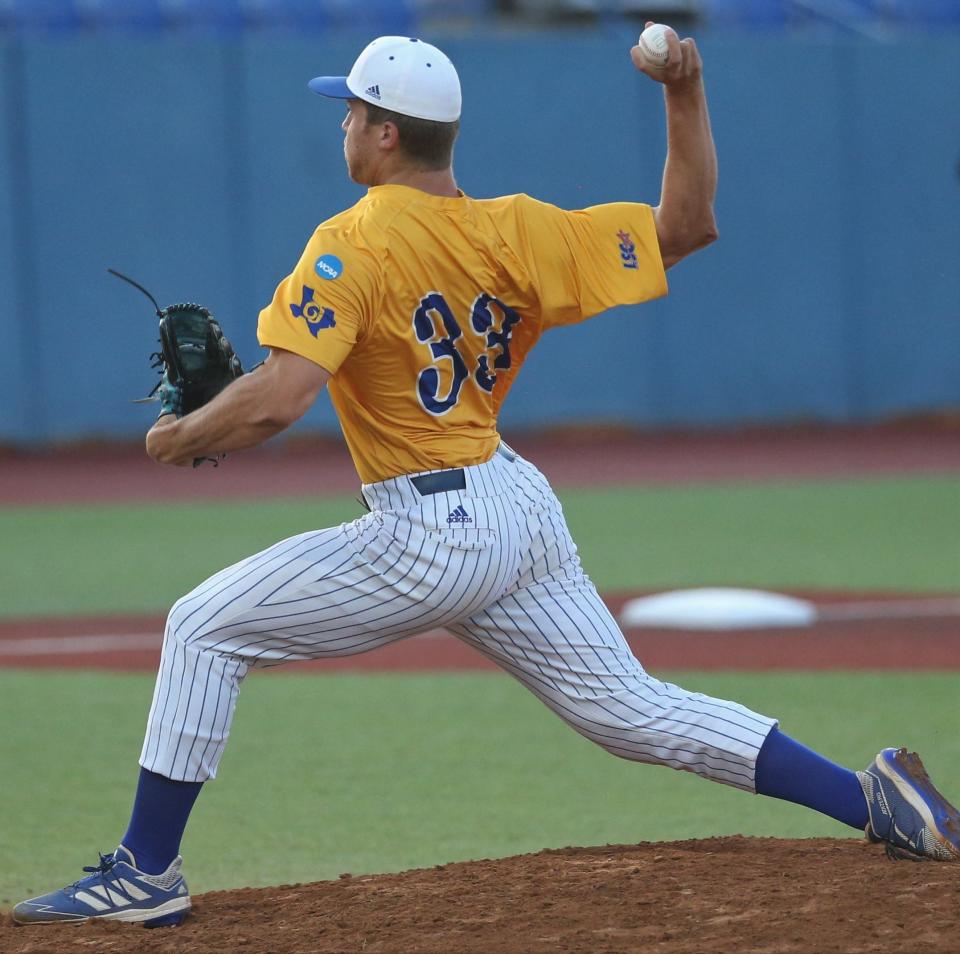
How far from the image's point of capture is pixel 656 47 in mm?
4008

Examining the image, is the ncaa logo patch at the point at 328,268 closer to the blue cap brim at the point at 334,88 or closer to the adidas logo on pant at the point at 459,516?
the blue cap brim at the point at 334,88

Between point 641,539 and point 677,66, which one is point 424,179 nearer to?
point 677,66

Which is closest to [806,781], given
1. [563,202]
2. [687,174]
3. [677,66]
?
[687,174]

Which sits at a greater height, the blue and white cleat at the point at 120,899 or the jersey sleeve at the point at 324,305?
the jersey sleeve at the point at 324,305

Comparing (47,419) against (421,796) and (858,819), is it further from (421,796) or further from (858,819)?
(858,819)

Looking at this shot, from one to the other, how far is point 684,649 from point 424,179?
4.43m

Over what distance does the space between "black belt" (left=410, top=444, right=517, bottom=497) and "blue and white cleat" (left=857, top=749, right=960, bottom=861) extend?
1.18m

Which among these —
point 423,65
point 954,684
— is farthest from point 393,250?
point 954,684

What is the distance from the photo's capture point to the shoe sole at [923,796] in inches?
155

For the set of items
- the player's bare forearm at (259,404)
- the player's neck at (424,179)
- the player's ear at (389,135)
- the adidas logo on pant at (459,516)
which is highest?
the player's ear at (389,135)

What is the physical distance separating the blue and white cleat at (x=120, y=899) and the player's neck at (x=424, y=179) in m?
1.61

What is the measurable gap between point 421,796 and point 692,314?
40.9 ft

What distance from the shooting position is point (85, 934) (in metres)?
3.81

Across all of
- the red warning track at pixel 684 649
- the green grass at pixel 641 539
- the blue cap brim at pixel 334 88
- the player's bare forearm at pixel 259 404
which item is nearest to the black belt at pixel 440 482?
the player's bare forearm at pixel 259 404
